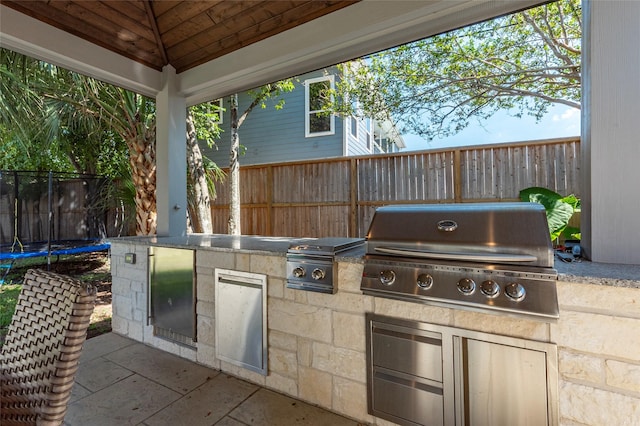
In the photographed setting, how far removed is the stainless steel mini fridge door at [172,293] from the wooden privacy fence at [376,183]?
330 centimetres

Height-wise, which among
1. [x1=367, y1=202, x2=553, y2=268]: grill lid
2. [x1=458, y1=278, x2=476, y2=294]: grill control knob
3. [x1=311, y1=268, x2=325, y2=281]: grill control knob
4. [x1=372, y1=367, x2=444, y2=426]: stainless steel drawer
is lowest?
[x1=372, y1=367, x2=444, y2=426]: stainless steel drawer

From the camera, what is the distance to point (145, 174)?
13.4 ft

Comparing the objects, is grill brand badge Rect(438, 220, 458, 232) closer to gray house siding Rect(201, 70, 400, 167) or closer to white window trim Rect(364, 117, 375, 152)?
gray house siding Rect(201, 70, 400, 167)

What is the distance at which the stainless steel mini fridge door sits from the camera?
2629mm

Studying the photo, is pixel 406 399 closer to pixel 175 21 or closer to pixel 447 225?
pixel 447 225

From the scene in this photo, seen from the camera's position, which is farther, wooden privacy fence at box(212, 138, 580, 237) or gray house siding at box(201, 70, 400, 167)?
gray house siding at box(201, 70, 400, 167)

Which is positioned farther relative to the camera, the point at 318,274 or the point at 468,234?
the point at 318,274

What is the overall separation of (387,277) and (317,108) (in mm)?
6587

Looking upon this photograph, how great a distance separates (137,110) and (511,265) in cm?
473

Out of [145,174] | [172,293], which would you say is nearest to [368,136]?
[145,174]

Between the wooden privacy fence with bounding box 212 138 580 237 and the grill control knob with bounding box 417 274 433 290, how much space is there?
3.54 meters

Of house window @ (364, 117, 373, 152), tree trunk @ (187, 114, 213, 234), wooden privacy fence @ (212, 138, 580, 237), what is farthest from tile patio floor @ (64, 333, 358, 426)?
house window @ (364, 117, 373, 152)

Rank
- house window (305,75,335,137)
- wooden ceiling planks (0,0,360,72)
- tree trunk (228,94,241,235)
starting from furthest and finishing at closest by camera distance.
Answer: house window (305,75,335,137) → tree trunk (228,94,241,235) → wooden ceiling planks (0,0,360,72)

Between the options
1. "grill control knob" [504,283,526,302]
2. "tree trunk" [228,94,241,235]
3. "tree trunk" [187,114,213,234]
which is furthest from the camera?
"tree trunk" [228,94,241,235]
